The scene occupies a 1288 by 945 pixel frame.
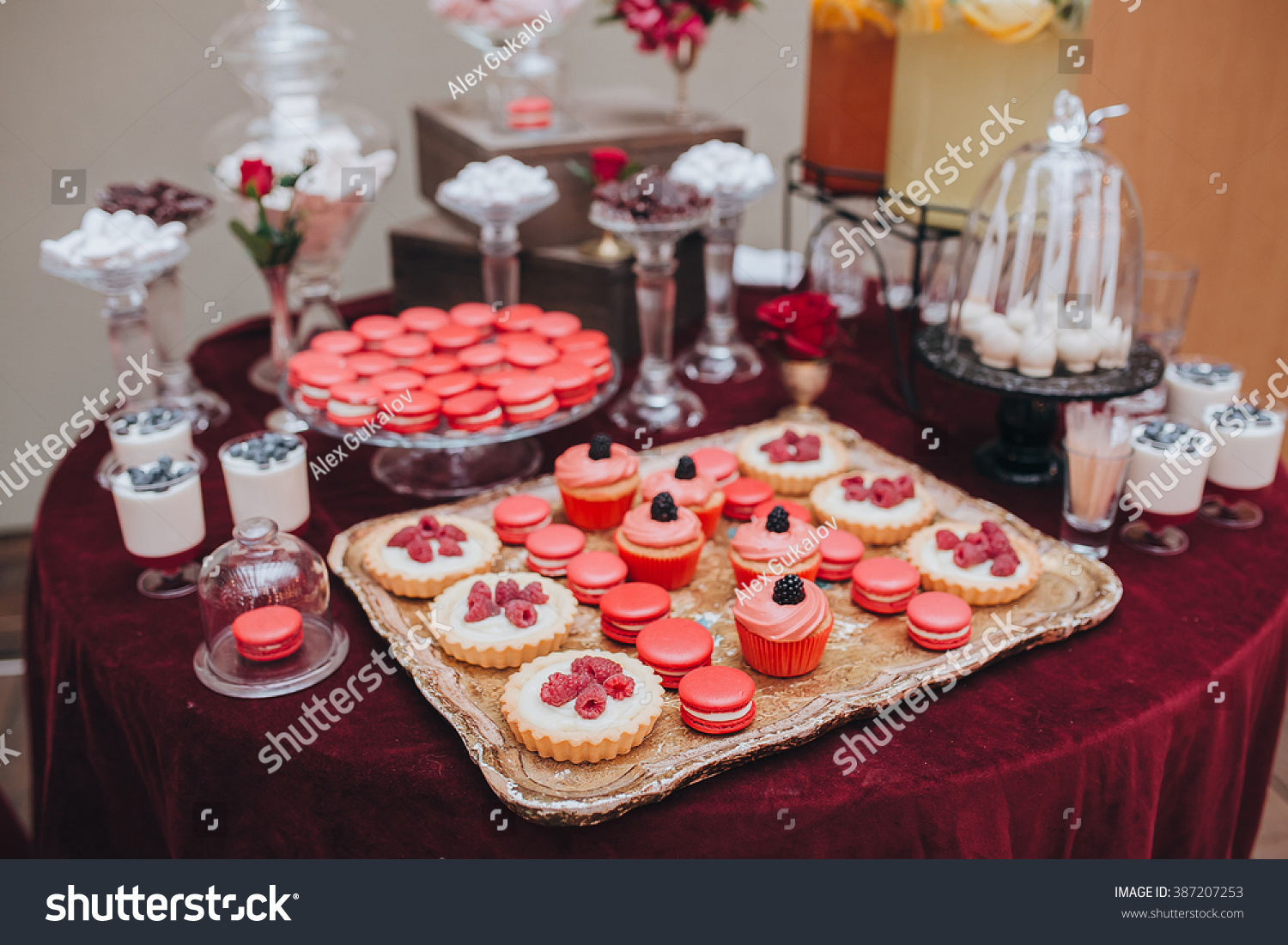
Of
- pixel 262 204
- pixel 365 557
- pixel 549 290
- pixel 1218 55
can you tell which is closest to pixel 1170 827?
pixel 365 557

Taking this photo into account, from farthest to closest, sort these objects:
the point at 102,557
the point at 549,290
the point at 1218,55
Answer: the point at 1218,55 → the point at 549,290 → the point at 102,557

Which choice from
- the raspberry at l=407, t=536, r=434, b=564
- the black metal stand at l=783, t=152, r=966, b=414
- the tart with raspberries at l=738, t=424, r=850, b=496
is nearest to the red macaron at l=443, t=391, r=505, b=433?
the raspberry at l=407, t=536, r=434, b=564

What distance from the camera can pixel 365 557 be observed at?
6.57 feet

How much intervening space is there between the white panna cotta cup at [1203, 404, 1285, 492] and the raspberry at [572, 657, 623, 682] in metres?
1.47

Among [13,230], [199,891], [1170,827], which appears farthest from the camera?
[13,230]

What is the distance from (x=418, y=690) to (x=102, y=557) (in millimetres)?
875

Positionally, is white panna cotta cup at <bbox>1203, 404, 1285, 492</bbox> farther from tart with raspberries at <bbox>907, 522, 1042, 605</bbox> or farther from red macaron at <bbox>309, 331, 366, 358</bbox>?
red macaron at <bbox>309, 331, 366, 358</bbox>

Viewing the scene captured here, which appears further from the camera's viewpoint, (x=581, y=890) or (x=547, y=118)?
(x=547, y=118)

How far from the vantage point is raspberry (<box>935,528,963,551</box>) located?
1.99 metres

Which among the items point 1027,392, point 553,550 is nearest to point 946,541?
point 1027,392

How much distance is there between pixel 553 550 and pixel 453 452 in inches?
27.5

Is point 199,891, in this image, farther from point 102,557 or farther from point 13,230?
point 13,230

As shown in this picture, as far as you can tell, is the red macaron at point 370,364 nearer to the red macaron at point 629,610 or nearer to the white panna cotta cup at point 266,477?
the white panna cotta cup at point 266,477

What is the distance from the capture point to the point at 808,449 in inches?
92.0
